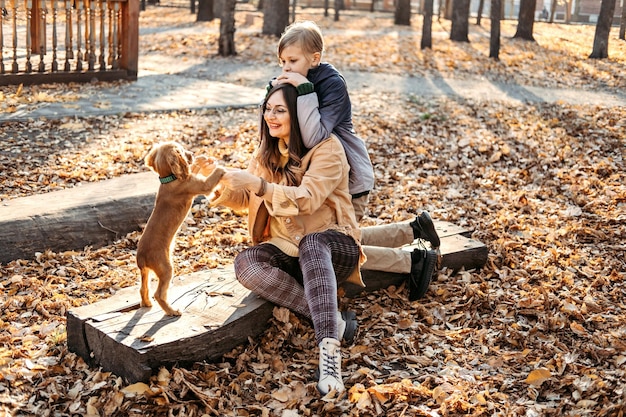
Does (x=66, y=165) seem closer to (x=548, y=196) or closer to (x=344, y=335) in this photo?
(x=344, y=335)

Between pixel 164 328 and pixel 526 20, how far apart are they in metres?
19.9

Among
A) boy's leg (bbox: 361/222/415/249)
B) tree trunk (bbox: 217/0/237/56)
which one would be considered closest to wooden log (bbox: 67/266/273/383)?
boy's leg (bbox: 361/222/415/249)

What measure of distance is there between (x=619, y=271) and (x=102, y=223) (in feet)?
12.7

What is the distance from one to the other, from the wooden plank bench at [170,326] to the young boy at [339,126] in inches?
37.5

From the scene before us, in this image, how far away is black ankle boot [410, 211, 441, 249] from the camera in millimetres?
5160

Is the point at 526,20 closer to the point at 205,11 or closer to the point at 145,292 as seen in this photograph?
the point at 205,11

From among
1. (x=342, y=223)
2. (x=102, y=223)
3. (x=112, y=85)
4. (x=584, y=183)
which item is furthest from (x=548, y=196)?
(x=112, y=85)

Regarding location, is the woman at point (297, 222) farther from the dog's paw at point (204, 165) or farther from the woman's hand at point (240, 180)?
the dog's paw at point (204, 165)

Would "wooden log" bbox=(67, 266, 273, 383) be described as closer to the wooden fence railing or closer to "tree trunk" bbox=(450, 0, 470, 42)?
the wooden fence railing

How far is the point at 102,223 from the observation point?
5.72 meters

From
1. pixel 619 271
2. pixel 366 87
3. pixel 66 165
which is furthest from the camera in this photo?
pixel 366 87

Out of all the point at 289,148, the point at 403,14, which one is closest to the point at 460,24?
the point at 403,14

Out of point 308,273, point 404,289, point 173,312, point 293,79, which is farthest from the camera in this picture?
point 404,289

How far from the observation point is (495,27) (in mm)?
16266
